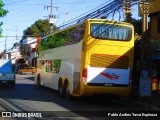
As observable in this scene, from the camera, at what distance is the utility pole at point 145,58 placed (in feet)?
61.3

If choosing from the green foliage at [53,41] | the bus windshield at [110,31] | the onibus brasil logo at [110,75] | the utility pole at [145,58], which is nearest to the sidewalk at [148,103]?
the utility pole at [145,58]

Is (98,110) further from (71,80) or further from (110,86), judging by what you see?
(71,80)

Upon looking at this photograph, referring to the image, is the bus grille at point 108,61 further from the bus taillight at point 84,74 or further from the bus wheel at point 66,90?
the bus wheel at point 66,90

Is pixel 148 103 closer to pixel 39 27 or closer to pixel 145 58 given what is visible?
pixel 145 58

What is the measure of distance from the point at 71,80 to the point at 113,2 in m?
4.59

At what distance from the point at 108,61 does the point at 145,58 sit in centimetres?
246

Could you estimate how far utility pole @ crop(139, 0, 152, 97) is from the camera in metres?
18.7

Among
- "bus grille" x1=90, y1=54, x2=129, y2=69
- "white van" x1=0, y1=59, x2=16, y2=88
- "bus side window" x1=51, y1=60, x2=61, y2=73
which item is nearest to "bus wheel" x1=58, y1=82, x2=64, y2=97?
"bus side window" x1=51, y1=60, x2=61, y2=73

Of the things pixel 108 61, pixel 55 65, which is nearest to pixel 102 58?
pixel 108 61

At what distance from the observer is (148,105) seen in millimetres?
16906

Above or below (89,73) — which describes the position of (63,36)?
above

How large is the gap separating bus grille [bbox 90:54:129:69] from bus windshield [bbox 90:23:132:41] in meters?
0.90

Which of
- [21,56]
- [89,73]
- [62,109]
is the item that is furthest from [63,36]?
[21,56]

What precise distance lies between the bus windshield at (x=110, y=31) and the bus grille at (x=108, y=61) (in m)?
0.90
